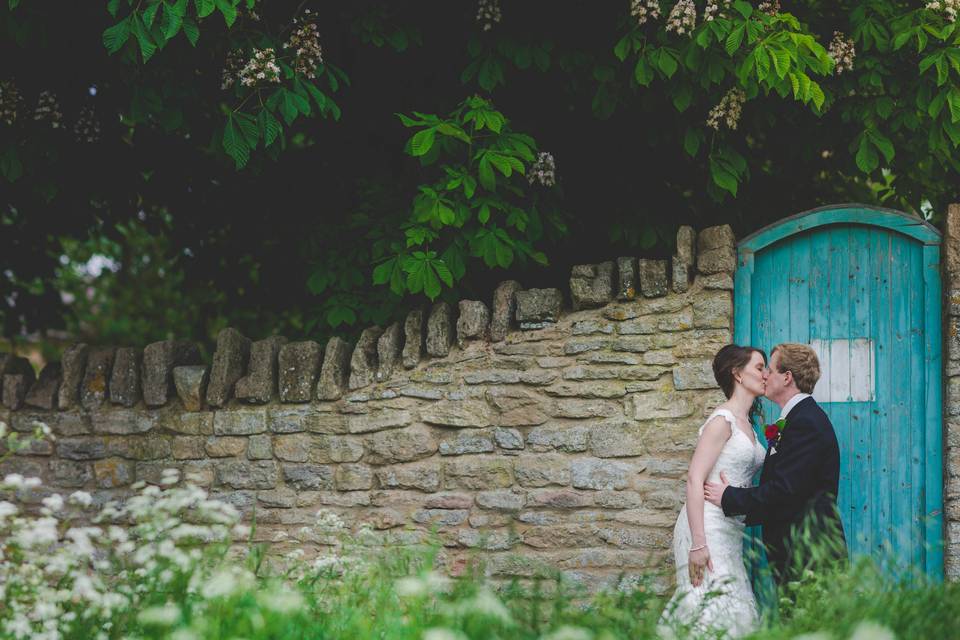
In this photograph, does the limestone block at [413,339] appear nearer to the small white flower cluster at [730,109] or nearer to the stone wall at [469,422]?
the stone wall at [469,422]

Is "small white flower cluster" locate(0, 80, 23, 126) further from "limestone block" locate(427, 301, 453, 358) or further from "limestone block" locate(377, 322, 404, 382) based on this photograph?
"limestone block" locate(427, 301, 453, 358)

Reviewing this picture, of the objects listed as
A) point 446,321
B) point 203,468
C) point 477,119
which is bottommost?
point 203,468

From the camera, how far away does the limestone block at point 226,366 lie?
5516 millimetres

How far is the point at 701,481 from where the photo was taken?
442cm

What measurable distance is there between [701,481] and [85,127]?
404 centimetres

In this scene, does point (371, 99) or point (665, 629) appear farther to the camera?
point (371, 99)

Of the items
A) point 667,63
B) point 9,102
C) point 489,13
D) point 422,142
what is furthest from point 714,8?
point 9,102

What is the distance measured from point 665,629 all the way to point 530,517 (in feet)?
5.61

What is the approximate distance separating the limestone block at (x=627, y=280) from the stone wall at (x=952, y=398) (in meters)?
1.53

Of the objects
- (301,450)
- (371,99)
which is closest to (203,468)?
(301,450)

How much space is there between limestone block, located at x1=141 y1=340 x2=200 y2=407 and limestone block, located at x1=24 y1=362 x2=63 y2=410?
537mm

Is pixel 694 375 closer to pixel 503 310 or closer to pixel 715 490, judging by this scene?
pixel 715 490

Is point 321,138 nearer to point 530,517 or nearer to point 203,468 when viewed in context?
point 203,468

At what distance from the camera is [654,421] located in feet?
16.7
